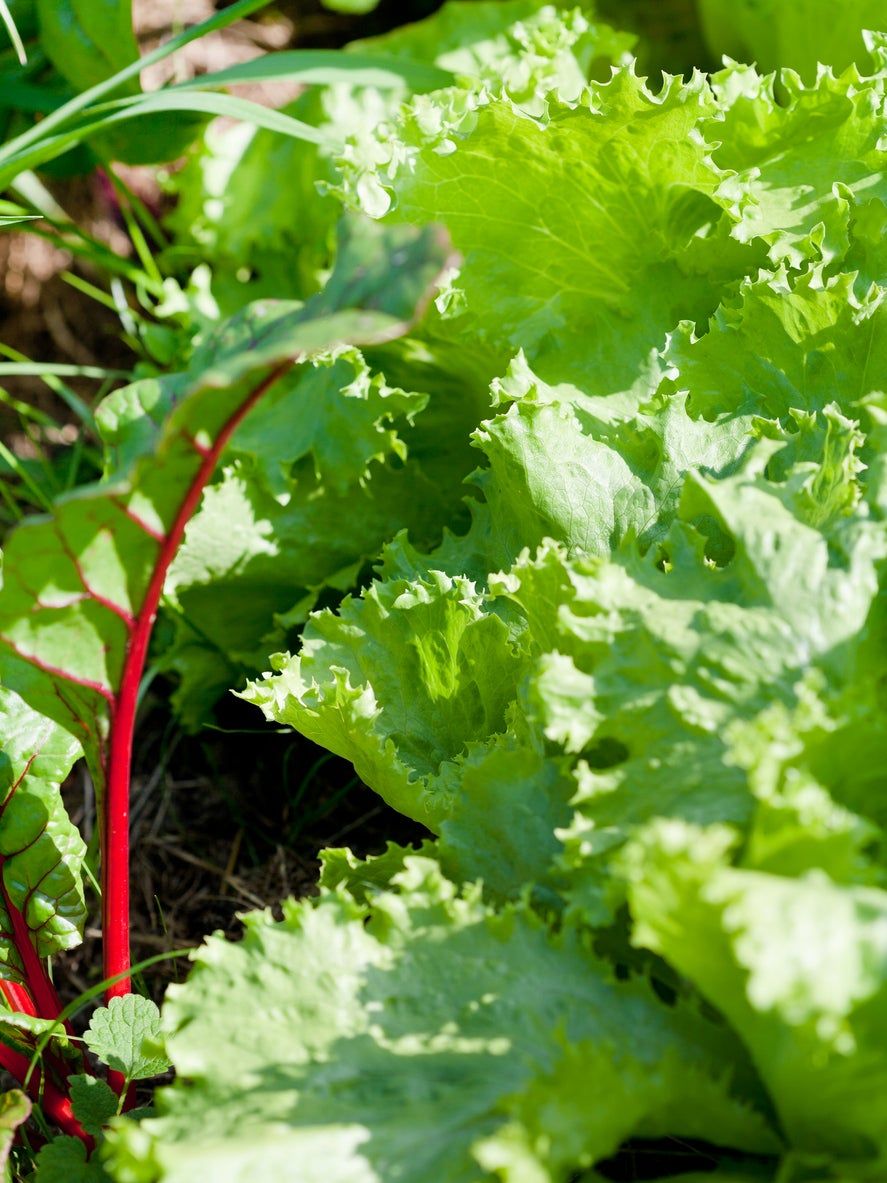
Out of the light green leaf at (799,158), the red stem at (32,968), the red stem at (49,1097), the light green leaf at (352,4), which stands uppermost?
the light green leaf at (352,4)

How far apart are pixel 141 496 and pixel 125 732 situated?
0.34m

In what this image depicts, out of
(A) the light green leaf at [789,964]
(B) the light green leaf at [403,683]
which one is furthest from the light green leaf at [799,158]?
(A) the light green leaf at [789,964]

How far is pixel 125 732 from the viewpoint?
4.35ft

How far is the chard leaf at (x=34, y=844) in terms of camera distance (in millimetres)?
1489

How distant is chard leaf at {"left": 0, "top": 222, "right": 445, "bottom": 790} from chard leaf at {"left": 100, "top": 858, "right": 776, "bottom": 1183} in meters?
0.34

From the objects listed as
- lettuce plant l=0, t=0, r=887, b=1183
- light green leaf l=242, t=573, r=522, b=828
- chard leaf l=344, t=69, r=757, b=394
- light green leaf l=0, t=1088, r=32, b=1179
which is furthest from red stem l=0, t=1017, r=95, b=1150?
chard leaf l=344, t=69, r=757, b=394

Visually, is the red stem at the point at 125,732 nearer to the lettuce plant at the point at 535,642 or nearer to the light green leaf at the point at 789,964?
the lettuce plant at the point at 535,642

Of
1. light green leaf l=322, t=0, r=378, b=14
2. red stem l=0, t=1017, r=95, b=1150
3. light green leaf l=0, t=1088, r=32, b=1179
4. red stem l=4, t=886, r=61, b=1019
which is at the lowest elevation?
red stem l=0, t=1017, r=95, b=1150

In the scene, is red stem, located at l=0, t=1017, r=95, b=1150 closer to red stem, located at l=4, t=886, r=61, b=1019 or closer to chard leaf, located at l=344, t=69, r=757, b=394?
red stem, located at l=4, t=886, r=61, b=1019

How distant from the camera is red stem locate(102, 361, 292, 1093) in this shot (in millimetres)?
1130

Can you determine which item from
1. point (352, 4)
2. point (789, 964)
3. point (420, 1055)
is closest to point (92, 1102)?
point (420, 1055)

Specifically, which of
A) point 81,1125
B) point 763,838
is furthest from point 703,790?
point 81,1125

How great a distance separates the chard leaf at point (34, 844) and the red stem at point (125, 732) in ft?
0.29

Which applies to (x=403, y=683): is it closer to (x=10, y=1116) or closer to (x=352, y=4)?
(x=10, y=1116)
